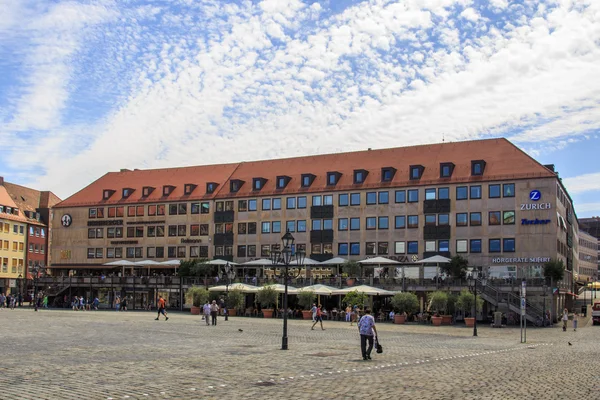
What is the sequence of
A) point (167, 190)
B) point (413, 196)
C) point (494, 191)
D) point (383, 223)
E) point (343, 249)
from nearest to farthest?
point (494, 191) → point (413, 196) → point (383, 223) → point (343, 249) → point (167, 190)

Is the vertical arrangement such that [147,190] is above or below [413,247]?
above

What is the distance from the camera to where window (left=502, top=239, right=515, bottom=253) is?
7225cm

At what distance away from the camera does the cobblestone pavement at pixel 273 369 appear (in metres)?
15.9

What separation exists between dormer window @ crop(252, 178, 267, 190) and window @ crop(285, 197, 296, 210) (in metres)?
4.59

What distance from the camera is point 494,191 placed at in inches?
2908

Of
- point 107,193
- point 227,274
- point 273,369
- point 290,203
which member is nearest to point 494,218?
point 290,203

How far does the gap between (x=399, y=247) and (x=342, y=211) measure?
7.76m

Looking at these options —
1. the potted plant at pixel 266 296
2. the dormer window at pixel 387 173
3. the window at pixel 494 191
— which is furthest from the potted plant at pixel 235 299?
the window at pixel 494 191

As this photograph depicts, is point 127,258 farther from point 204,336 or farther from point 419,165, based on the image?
point 204,336

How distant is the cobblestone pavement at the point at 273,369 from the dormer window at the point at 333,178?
2000 inches

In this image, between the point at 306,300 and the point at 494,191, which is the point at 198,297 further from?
the point at 494,191

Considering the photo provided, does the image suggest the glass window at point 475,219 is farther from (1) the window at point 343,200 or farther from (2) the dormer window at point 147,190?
(2) the dormer window at point 147,190

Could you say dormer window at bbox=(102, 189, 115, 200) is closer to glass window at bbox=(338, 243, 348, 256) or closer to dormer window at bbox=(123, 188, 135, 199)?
dormer window at bbox=(123, 188, 135, 199)

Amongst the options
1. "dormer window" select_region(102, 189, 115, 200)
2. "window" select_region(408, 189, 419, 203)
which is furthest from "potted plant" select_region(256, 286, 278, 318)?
"dormer window" select_region(102, 189, 115, 200)
